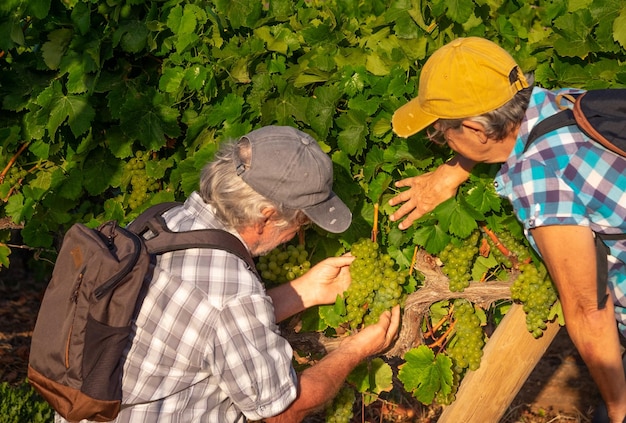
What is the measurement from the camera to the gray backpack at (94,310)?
2.56m

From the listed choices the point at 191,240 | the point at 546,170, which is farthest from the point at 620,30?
the point at 191,240

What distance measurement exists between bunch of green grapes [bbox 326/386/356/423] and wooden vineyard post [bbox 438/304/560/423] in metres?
0.45

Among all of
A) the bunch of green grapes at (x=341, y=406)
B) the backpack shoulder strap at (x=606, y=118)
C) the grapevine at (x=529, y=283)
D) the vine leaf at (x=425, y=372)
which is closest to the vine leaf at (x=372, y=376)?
the bunch of green grapes at (x=341, y=406)

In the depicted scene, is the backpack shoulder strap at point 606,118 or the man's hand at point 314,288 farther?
the man's hand at point 314,288

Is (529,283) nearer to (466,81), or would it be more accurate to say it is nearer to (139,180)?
(466,81)

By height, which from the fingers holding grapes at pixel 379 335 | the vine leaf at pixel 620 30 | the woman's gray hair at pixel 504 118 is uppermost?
the vine leaf at pixel 620 30

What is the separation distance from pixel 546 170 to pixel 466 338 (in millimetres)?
1208

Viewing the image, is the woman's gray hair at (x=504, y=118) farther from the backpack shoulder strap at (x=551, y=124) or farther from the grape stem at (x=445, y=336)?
the grape stem at (x=445, y=336)

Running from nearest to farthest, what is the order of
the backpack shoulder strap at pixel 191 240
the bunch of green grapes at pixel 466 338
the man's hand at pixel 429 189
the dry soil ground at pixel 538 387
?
the backpack shoulder strap at pixel 191 240 → the man's hand at pixel 429 189 → the bunch of green grapes at pixel 466 338 → the dry soil ground at pixel 538 387

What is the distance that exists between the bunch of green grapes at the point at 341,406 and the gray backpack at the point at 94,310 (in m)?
1.35

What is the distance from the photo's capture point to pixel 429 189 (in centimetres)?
343

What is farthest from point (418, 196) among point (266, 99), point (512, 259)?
point (266, 99)

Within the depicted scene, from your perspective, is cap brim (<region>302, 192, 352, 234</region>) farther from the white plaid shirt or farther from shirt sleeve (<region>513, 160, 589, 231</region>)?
shirt sleeve (<region>513, 160, 589, 231</region>)

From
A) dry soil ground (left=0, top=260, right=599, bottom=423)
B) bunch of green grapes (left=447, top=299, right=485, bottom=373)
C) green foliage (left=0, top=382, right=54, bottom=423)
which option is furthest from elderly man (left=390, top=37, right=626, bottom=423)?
green foliage (left=0, top=382, right=54, bottom=423)
